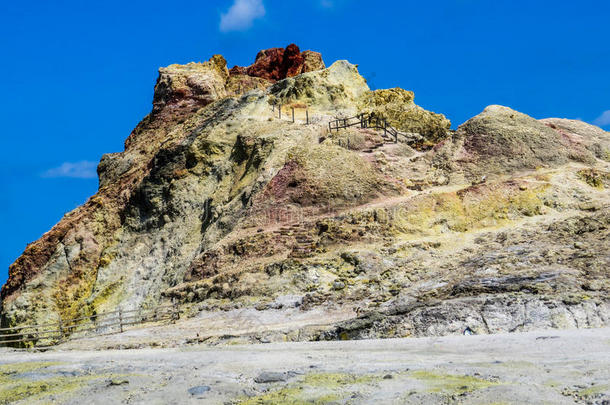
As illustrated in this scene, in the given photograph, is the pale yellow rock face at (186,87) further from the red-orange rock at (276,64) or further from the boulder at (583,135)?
the boulder at (583,135)

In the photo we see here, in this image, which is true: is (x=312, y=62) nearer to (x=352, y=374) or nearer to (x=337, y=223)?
(x=337, y=223)

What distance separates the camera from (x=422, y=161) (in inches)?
1432

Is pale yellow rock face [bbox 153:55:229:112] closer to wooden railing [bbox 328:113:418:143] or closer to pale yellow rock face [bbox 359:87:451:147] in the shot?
wooden railing [bbox 328:113:418:143]

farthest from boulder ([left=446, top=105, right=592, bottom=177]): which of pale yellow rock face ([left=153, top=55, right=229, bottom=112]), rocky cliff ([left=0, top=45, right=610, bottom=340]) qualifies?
pale yellow rock face ([left=153, top=55, right=229, bottom=112])

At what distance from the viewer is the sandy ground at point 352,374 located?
1116 cm

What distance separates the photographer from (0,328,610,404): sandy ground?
1116cm

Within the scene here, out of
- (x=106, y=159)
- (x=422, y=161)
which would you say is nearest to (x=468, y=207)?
(x=422, y=161)

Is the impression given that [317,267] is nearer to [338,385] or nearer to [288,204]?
[288,204]

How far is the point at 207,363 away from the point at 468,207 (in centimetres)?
1796

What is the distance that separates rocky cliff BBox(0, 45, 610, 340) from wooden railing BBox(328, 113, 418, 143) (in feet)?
2.28

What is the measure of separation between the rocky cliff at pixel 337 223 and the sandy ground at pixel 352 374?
321cm

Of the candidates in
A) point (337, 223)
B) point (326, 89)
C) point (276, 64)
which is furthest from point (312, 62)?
point (337, 223)

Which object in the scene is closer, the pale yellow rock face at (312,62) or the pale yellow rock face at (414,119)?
the pale yellow rock face at (414,119)

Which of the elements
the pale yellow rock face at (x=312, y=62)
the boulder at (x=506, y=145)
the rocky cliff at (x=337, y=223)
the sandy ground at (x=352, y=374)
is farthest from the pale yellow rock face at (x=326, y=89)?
the sandy ground at (x=352, y=374)
